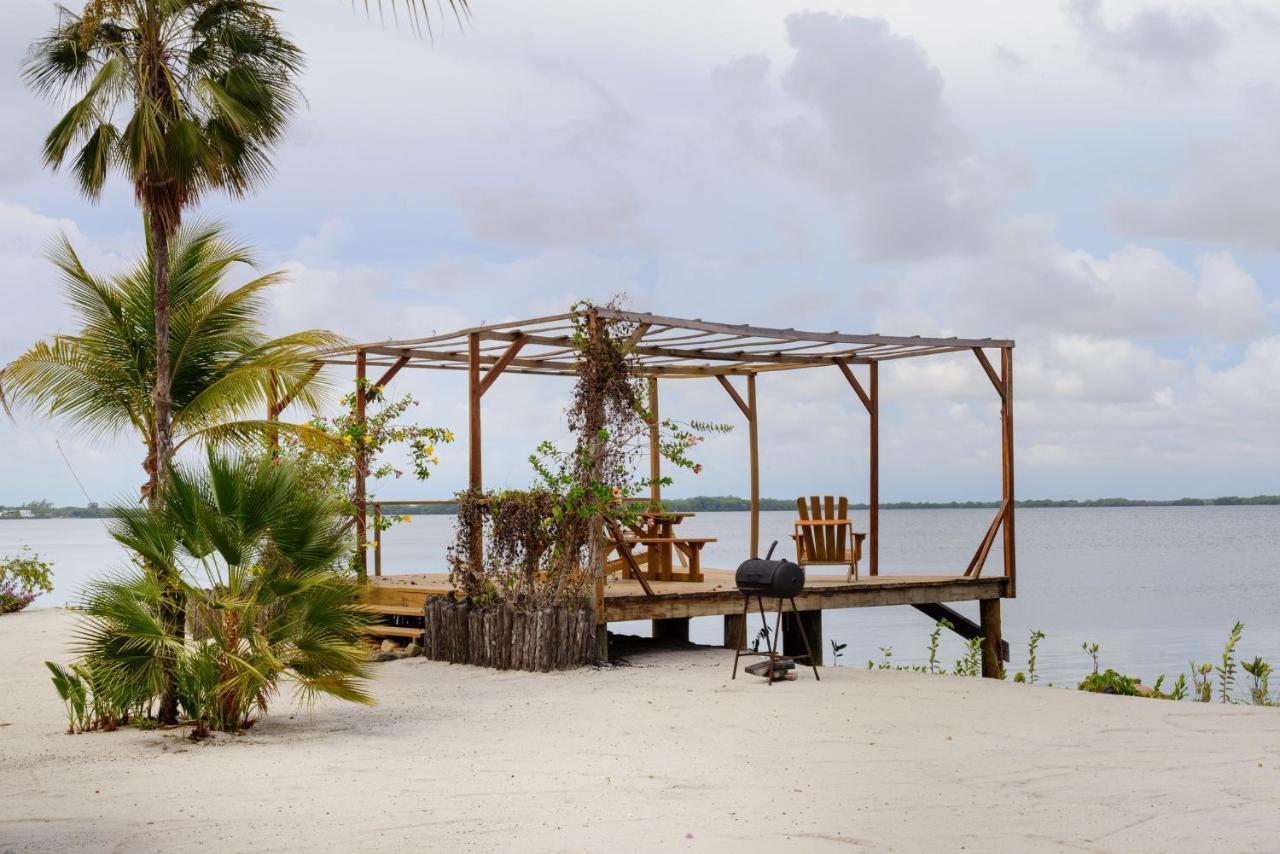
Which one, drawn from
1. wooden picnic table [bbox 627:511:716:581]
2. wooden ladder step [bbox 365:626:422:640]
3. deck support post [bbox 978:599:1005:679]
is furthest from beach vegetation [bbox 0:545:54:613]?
deck support post [bbox 978:599:1005:679]

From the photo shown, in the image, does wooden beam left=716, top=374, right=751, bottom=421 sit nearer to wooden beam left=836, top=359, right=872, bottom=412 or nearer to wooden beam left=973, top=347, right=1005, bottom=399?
wooden beam left=836, top=359, right=872, bottom=412

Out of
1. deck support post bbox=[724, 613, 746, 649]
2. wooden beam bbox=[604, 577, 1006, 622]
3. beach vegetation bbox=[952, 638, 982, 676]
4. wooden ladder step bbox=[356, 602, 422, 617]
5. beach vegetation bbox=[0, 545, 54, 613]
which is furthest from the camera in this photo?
beach vegetation bbox=[0, 545, 54, 613]

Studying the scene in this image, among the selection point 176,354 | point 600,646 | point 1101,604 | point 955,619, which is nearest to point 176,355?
point 176,354

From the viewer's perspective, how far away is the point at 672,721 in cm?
745

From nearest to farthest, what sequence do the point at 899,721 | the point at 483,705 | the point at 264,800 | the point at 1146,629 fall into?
1. the point at 264,800
2. the point at 899,721
3. the point at 483,705
4. the point at 1146,629

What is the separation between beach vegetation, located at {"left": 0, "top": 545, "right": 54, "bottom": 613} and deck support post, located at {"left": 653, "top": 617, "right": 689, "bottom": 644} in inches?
322

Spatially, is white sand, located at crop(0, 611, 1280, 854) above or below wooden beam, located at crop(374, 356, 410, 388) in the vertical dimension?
below

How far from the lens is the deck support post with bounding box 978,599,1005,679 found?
1293cm

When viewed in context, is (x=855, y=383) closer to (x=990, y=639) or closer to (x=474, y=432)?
(x=990, y=639)

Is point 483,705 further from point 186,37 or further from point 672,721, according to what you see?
point 186,37

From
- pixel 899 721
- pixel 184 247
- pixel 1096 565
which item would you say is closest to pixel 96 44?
pixel 184 247

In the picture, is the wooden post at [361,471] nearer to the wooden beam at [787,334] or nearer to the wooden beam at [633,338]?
the wooden beam at [633,338]

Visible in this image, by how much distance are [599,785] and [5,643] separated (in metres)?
9.32

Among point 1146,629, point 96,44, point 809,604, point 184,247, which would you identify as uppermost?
point 96,44
